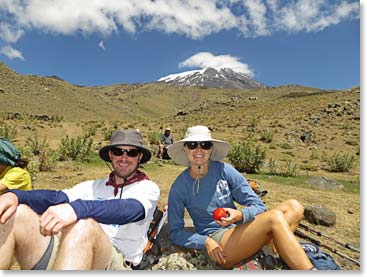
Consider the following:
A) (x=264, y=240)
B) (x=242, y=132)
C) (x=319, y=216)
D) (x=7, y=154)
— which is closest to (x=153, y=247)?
(x=264, y=240)

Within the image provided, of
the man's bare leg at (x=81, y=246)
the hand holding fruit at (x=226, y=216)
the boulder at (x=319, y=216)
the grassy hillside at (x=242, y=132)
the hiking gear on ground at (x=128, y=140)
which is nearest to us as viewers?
the man's bare leg at (x=81, y=246)

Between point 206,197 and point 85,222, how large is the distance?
1.42m

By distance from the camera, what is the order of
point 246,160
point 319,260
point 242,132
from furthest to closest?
point 242,132 → point 246,160 → point 319,260

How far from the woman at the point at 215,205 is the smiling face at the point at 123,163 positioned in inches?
20.2

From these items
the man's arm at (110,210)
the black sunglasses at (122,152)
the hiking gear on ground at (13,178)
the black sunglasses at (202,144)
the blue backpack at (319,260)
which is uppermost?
the black sunglasses at (202,144)

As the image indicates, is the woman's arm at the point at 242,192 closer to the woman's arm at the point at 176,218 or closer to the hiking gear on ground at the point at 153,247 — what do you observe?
the woman's arm at the point at 176,218

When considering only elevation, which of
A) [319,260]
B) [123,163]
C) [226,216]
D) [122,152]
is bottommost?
[319,260]

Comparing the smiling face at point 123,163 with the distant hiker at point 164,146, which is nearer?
the smiling face at point 123,163

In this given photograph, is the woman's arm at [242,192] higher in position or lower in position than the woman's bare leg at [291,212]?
higher

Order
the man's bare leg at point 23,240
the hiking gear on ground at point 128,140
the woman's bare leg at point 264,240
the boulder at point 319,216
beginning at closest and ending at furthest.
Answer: the man's bare leg at point 23,240 → the woman's bare leg at point 264,240 → the hiking gear on ground at point 128,140 → the boulder at point 319,216

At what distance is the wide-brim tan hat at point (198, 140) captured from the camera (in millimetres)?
3924

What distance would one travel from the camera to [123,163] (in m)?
3.69

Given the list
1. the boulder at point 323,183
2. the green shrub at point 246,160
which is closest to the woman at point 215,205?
the boulder at point 323,183

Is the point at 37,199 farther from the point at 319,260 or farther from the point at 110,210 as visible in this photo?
the point at 319,260
